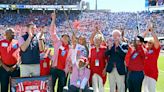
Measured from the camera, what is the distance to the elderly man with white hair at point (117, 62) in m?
9.69

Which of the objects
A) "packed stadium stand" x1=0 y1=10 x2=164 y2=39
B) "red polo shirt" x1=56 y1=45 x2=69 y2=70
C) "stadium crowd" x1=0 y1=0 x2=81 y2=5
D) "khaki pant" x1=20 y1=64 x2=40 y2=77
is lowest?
"packed stadium stand" x1=0 y1=10 x2=164 y2=39

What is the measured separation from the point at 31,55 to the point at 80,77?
4.47 ft

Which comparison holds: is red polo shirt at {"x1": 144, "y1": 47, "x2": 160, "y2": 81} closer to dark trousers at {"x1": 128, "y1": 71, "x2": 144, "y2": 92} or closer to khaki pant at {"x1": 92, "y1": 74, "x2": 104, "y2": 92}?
dark trousers at {"x1": 128, "y1": 71, "x2": 144, "y2": 92}

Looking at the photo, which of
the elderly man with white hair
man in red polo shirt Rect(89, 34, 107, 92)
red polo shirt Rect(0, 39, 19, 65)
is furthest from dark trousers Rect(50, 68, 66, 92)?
the elderly man with white hair

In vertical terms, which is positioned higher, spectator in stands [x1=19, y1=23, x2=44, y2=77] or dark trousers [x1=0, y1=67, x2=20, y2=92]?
spectator in stands [x1=19, y1=23, x2=44, y2=77]

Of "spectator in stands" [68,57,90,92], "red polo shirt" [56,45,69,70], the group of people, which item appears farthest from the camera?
"red polo shirt" [56,45,69,70]

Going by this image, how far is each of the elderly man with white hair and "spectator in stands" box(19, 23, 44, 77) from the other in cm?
164

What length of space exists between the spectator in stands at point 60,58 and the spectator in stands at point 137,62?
152 cm

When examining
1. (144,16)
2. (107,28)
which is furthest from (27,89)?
(144,16)

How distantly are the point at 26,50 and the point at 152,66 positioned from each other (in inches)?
117

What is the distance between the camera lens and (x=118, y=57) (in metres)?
9.79

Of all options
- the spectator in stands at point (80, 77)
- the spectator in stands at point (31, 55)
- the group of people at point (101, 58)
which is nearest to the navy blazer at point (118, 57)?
the group of people at point (101, 58)

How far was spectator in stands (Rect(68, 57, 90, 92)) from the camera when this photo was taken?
30.1 feet

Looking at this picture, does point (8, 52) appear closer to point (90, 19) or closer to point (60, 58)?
point (60, 58)
